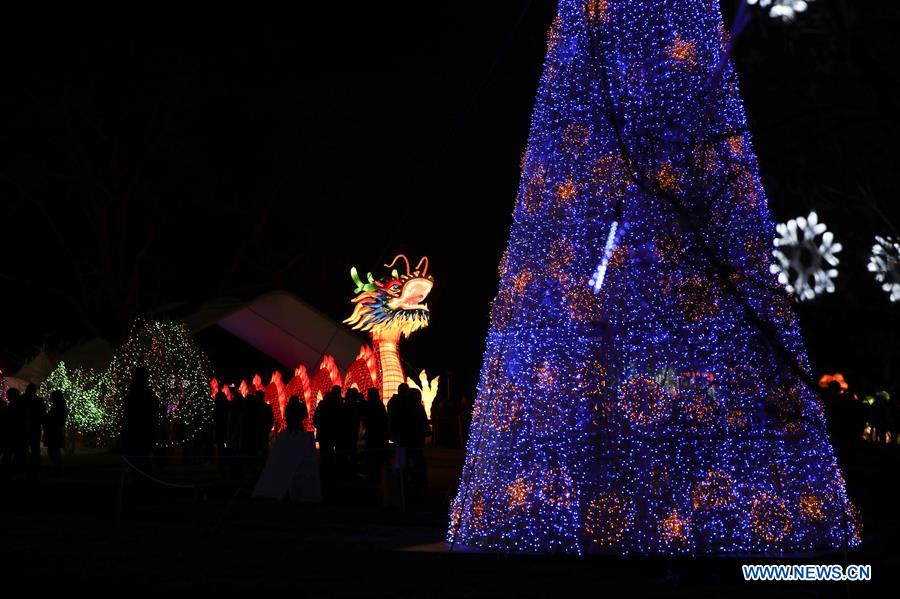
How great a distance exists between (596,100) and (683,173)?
1120 mm

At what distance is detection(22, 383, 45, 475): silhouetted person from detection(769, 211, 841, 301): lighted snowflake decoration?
1681 centimetres

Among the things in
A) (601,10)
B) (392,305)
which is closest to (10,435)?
(392,305)

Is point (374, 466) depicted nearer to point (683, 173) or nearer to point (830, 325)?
point (683, 173)

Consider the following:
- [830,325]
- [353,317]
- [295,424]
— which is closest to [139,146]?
[353,317]

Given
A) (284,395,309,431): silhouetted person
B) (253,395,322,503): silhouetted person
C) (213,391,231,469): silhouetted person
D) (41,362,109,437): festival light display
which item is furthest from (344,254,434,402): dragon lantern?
(253,395,322,503): silhouetted person

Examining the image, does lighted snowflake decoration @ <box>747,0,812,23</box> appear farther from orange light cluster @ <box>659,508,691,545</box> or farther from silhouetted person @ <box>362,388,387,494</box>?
silhouetted person @ <box>362,388,387,494</box>

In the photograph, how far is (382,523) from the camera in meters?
13.8

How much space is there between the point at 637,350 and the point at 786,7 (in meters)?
4.87

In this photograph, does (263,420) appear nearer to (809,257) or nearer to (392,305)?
(392,305)

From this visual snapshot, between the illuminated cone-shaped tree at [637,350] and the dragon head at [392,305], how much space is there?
18.5m

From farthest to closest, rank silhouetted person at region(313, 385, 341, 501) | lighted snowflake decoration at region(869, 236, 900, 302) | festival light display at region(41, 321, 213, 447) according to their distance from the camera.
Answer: festival light display at region(41, 321, 213, 447), silhouetted person at region(313, 385, 341, 501), lighted snowflake decoration at region(869, 236, 900, 302)

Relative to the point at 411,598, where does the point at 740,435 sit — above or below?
above

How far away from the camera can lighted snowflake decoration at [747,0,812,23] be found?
5.52 m

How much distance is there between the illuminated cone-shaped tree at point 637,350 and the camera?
9680 mm
